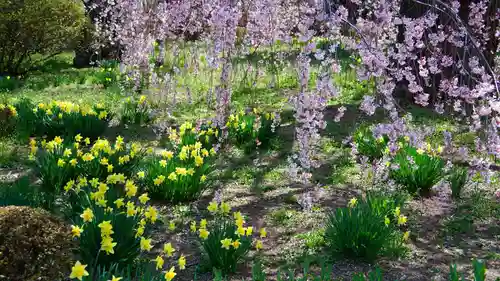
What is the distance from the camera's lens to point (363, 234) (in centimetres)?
382

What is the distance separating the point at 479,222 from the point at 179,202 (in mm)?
2700

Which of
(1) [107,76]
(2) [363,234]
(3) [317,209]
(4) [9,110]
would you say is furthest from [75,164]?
(1) [107,76]

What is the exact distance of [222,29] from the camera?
573 centimetres

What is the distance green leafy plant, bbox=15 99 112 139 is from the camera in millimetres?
6469

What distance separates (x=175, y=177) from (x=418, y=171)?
2.22 metres

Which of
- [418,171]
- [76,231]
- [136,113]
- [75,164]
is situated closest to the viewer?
[76,231]

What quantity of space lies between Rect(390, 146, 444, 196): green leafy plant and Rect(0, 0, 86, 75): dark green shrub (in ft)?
28.6

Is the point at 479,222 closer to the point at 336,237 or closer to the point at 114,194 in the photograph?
the point at 336,237

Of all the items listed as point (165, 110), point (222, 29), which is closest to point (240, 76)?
point (165, 110)

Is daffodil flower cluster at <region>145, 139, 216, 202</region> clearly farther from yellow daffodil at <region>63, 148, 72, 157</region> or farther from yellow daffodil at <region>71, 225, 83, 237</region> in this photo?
yellow daffodil at <region>71, 225, 83, 237</region>

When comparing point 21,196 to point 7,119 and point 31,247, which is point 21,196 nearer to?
point 31,247

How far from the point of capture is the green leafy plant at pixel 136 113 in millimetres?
7584

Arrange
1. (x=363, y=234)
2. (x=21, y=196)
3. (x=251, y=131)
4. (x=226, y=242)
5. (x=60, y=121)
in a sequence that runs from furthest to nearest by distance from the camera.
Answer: (x=60, y=121)
(x=251, y=131)
(x=21, y=196)
(x=363, y=234)
(x=226, y=242)


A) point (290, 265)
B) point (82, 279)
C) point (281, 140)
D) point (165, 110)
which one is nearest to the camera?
point (82, 279)
